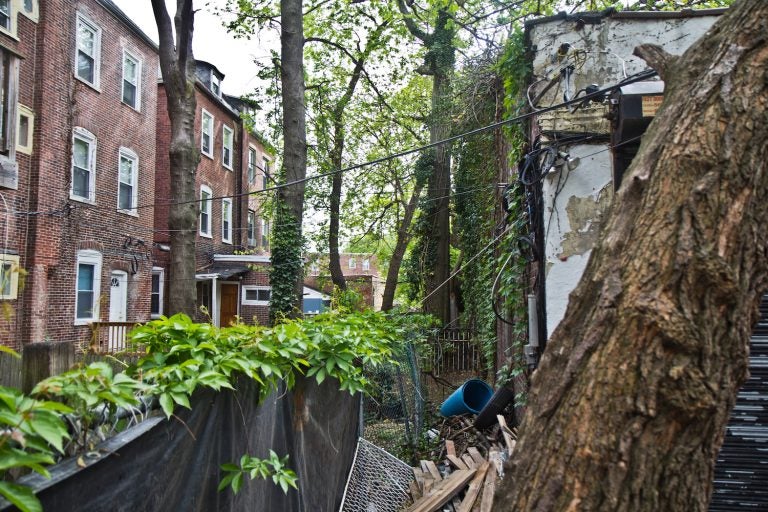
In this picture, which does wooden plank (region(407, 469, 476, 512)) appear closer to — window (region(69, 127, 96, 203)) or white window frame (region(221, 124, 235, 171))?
window (region(69, 127, 96, 203))

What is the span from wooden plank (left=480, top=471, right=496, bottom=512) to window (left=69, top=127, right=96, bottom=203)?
1387 cm

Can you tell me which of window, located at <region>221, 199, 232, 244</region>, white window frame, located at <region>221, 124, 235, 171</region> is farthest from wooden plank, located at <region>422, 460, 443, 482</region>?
white window frame, located at <region>221, 124, 235, 171</region>

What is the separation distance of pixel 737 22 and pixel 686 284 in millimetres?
1073

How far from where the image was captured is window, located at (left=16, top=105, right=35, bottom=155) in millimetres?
13484

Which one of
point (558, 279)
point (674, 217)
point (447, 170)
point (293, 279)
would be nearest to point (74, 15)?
point (293, 279)

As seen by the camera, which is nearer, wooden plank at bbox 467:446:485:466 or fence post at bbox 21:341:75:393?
fence post at bbox 21:341:75:393

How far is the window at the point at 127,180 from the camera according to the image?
17719mm

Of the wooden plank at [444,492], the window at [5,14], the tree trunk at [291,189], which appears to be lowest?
the wooden plank at [444,492]

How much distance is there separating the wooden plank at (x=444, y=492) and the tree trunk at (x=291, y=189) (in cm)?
575

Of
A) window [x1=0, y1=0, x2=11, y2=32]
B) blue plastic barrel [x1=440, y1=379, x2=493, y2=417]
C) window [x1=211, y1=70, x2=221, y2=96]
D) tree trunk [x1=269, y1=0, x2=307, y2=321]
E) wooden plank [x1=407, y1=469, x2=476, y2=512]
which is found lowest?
wooden plank [x1=407, y1=469, x2=476, y2=512]

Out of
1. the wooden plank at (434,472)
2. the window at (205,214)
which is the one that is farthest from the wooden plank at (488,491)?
the window at (205,214)

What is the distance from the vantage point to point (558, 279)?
655 cm

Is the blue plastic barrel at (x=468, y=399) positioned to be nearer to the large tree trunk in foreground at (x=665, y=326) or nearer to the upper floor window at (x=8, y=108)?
the large tree trunk in foreground at (x=665, y=326)

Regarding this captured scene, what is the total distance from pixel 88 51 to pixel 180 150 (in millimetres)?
7885
